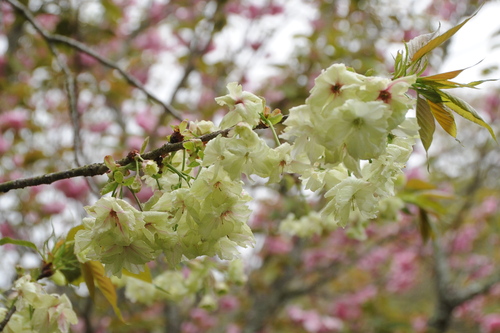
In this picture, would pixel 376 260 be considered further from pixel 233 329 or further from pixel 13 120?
pixel 13 120

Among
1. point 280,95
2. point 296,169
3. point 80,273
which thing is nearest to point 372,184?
point 296,169

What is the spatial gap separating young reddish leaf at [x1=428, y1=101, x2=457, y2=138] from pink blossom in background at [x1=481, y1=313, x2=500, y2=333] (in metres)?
4.02

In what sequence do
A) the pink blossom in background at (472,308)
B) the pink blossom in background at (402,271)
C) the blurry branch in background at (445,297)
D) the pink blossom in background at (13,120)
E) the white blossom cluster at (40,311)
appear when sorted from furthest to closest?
the pink blossom in background at (402,271), the pink blossom in background at (472,308), the pink blossom in background at (13,120), the blurry branch in background at (445,297), the white blossom cluster at (40,311)

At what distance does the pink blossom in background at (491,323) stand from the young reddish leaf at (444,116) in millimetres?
4022

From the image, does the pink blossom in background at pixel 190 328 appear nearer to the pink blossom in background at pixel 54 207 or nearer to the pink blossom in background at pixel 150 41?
the pink blossom in background at pixel 54 207

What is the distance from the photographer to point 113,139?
367 centimetres

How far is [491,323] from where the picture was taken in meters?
3.97

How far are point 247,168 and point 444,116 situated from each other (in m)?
0.34

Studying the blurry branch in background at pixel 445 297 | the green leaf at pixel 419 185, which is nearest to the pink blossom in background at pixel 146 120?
the blurry branch in background at pixel 445 297

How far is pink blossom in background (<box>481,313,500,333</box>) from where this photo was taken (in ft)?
12.9

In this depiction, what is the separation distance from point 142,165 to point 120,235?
113 mm

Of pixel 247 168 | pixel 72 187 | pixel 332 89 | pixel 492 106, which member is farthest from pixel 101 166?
pixel 492 106

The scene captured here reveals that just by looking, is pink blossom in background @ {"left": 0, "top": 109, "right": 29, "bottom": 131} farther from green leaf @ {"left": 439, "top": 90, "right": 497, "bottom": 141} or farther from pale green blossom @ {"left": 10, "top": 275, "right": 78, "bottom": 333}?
green leaf @ {"left": 439, "top": 90, "right": 497, "bottom": 141}

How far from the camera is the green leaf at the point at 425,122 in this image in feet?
2.27
